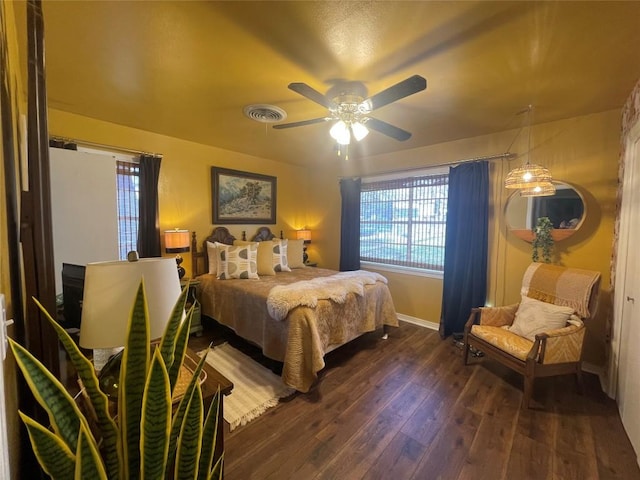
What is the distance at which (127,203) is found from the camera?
9.91 ft

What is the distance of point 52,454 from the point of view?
0.59 meters

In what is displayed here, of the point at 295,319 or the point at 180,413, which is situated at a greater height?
the point at 180,413

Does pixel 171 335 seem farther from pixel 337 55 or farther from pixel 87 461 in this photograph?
pixel 337 55

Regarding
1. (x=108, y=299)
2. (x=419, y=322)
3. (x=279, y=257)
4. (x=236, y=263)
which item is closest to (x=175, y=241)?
(x=236, y=263)

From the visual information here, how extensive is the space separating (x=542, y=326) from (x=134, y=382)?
289cm

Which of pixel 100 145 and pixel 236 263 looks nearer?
pixel 100 145

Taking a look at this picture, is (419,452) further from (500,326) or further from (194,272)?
(194,272)

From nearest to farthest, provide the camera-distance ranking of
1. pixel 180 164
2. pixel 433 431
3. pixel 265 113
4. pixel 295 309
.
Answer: pixel 433 431 < pixel 295 309 < pixel 265 113 < pixel 180 164

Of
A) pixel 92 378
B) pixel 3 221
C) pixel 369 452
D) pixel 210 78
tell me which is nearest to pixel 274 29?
pixel 210 78

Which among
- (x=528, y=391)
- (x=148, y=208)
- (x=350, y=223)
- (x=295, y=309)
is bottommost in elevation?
(x=528, y=391)

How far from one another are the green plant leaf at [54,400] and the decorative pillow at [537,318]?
2.91 metres

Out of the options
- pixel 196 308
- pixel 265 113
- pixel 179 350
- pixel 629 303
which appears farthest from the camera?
pixel 196 308

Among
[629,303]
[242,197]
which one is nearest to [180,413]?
[629,303]

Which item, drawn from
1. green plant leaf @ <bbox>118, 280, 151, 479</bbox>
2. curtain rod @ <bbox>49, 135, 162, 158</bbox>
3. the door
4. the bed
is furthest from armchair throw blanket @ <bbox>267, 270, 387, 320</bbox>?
curtain rod @ <bbox>49, 135, 162, 158</bbox>
